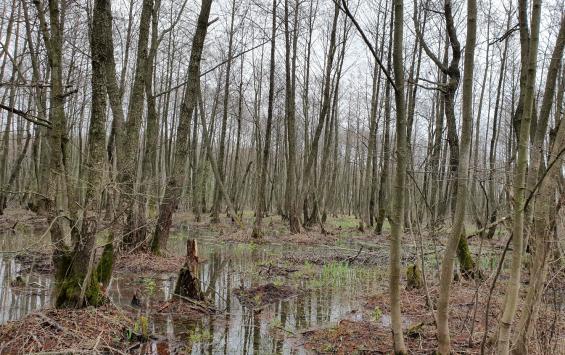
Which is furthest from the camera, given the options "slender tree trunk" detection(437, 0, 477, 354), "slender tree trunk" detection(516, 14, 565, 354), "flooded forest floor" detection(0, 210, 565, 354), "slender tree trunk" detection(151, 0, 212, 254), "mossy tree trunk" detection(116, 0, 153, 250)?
"slender tree trunk" detection(151, 0, 212, 254)


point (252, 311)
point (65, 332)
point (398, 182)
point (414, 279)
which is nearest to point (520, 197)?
point (398, 182)

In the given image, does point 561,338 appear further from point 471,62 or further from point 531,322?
point 471,62

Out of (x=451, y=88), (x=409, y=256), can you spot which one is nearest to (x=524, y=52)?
(x=451, y=88)

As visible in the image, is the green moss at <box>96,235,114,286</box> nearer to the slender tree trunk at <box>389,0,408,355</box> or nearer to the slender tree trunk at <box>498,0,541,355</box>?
the slender tree trunk at <box>389,0,408,355</box>

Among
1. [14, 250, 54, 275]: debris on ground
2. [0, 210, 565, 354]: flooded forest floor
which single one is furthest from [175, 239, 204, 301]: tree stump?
[14, 250, 54, 275]: debris on ground

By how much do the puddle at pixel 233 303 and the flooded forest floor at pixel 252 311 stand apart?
1 cm

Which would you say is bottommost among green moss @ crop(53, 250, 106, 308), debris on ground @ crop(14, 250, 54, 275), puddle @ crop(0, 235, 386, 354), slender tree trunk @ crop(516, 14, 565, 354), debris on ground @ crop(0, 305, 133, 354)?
puddle @ crop(0, 235, 386, 354)

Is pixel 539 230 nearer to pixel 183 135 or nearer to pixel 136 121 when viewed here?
pixel 136 121

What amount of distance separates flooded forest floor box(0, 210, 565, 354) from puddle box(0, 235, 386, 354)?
0.01m

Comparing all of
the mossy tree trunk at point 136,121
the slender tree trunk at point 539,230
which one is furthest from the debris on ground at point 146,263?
the slender tree trunk at point 539,230

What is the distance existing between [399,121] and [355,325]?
3197 mm

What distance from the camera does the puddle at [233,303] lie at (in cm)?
521

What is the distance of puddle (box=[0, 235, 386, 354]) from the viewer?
5.21 metres

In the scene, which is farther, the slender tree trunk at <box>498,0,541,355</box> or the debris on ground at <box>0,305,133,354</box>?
the debris on ground at <box>0,305,133,354</box>
